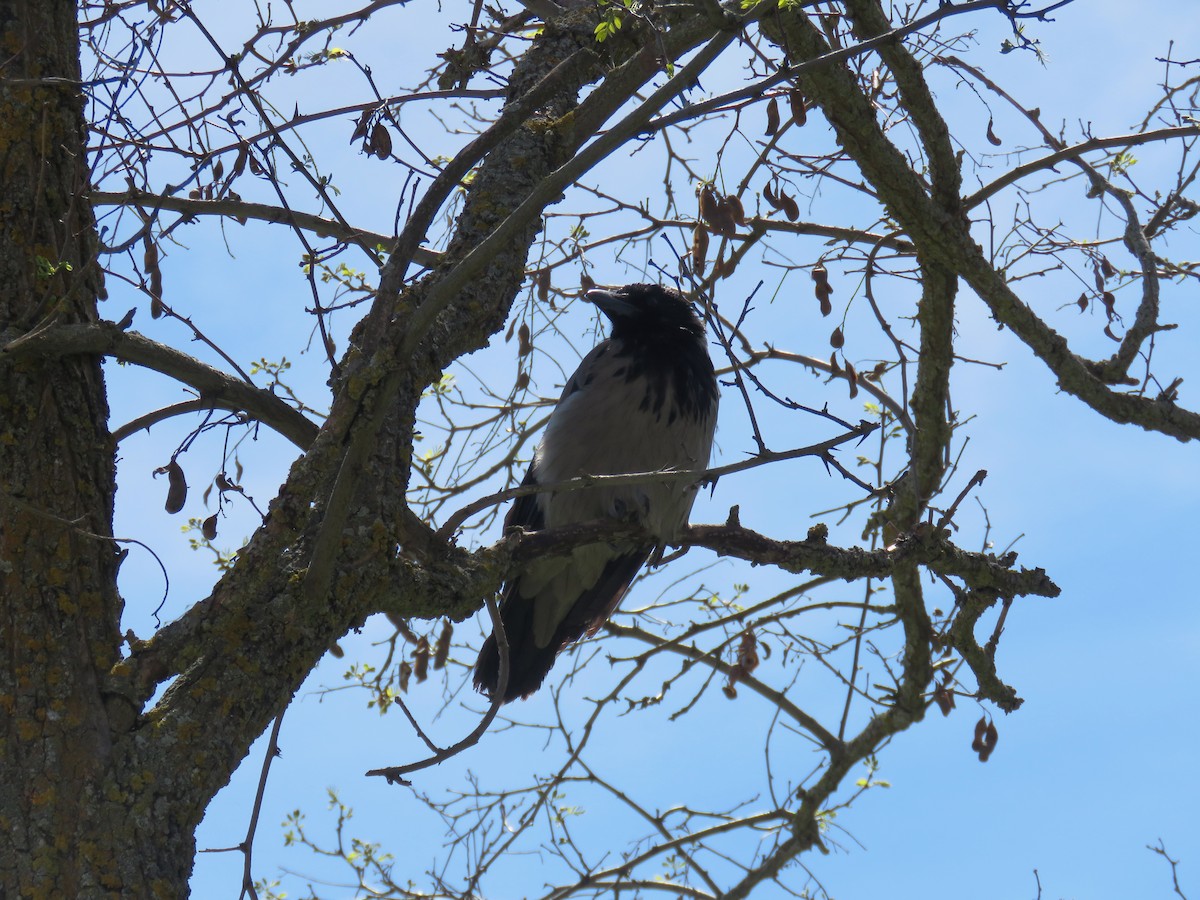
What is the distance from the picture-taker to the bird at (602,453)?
504cm

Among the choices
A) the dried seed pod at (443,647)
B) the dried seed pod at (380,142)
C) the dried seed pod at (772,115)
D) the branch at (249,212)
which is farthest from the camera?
the dried seed pod at (443,647)

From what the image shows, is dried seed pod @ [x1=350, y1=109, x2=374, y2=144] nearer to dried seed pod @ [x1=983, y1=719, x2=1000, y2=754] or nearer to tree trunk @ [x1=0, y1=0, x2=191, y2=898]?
tree trunk @ [x1=0, y1=0, x2=191, y2=898]

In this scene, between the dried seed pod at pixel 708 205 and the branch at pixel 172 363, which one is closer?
the branch at pixel 172 363

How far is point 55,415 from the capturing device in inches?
108

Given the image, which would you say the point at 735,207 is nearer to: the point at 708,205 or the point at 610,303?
the point at 708,205

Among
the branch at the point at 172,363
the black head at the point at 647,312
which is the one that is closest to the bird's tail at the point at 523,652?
the black head at the point at 647,312

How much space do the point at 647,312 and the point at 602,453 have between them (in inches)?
32.1

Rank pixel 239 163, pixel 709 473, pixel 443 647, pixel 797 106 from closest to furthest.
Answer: pixel 709 473 < pixel 239 163 < pixel 797 106 < pixel 443 647

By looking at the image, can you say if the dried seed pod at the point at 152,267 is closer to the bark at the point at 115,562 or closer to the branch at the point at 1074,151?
the bark at the point at 115,562

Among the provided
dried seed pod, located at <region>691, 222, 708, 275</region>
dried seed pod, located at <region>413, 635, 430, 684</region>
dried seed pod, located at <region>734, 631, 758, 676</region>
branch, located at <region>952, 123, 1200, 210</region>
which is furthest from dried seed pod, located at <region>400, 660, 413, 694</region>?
branch, located at <region>952, 123, 1200, 210</region>

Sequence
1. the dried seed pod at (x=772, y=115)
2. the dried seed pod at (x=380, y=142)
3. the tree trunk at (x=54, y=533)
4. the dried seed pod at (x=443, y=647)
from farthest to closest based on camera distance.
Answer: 1. the dried seed pod at (x=443, y=647)
2. the dried seed pod at (x=772, y=115)
3. the dried seed pod at (x=380, y=142)
4. the tree trunk at (x=54, y=533)

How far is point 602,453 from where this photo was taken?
5051 millimetres

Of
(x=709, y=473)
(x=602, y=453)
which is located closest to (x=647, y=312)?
(x=602, y=453)

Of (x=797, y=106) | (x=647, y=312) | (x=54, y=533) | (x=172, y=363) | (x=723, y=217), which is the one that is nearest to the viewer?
(x=54, y=533)
